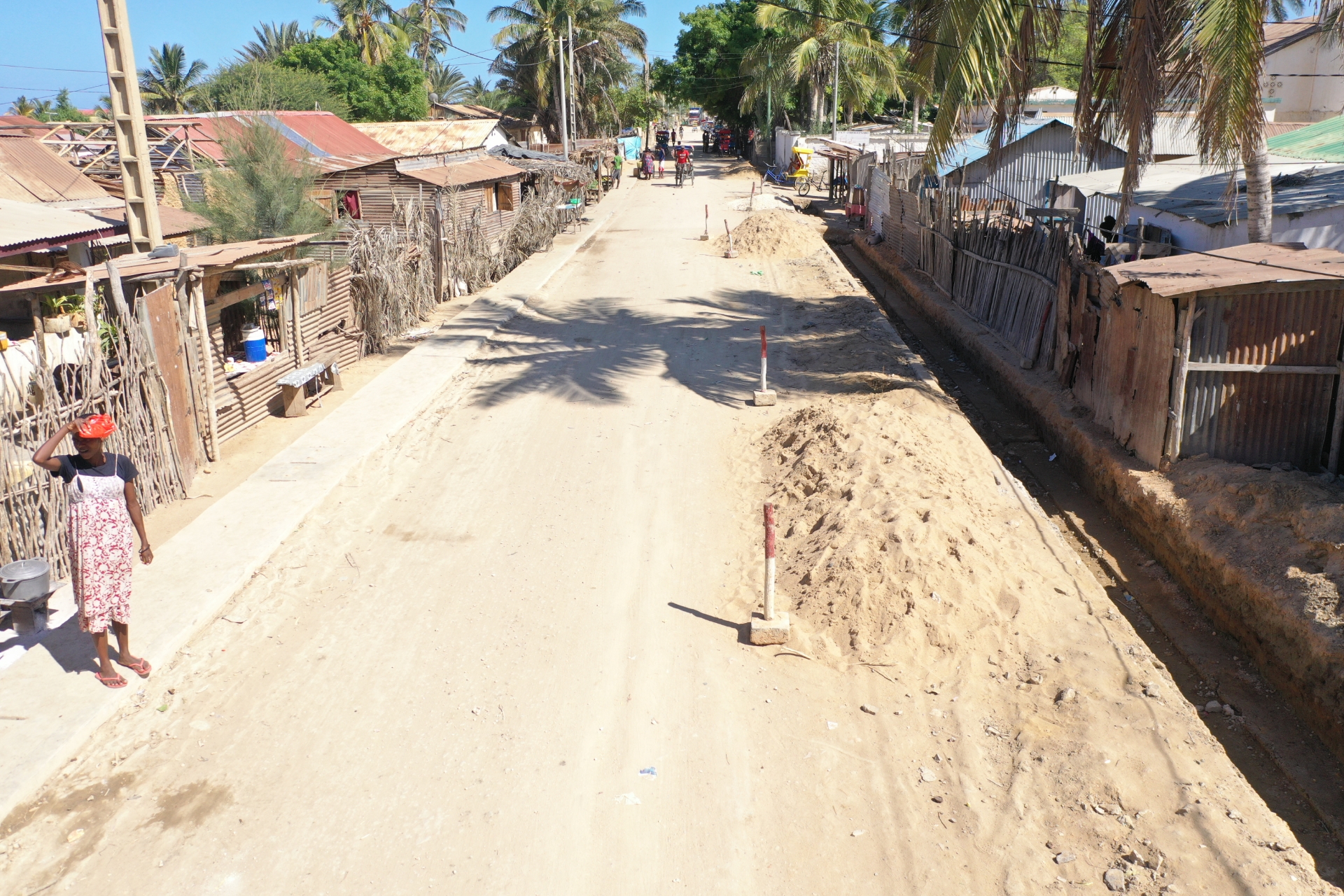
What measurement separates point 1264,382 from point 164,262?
10416 millimetres

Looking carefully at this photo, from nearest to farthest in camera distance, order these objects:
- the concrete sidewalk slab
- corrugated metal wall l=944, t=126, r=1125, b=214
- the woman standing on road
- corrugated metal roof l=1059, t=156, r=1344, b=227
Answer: the concrete sidewalk slab
the woman standing on road
corrugated metal roof l=1059, t=156, r=1344, b=227
corrugated metal wall l=944, t=126, r=1125, b=214

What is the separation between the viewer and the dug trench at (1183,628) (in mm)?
5723

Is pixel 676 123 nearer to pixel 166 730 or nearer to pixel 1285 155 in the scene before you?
pixel 1285 155

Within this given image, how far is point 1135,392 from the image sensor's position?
31.3ft

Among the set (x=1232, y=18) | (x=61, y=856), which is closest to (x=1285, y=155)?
(x=1232, y=18)

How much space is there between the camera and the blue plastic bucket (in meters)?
11.6

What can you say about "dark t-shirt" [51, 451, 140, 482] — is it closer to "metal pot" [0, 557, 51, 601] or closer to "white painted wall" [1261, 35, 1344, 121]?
"metal pot" [0, 557, 51, 601]

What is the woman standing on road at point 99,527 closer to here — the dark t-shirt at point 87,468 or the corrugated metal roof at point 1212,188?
the dark t-shirt at point 87,468

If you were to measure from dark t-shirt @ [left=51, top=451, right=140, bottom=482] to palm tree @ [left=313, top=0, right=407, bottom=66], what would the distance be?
55.4 meters

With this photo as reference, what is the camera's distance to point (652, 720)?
572 centimetres

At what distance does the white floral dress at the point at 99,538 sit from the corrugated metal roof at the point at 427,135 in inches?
1173

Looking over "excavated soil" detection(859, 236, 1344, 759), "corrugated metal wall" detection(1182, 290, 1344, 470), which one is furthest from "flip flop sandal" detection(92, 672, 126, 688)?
"corrugated metal wall" detection(1182, 290, 1344, 470)

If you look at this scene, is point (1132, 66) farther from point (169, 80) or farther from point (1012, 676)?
point (169, 80)

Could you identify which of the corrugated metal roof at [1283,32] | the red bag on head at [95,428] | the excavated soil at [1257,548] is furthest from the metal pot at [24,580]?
the corrugated metal roof at [1283,32]
